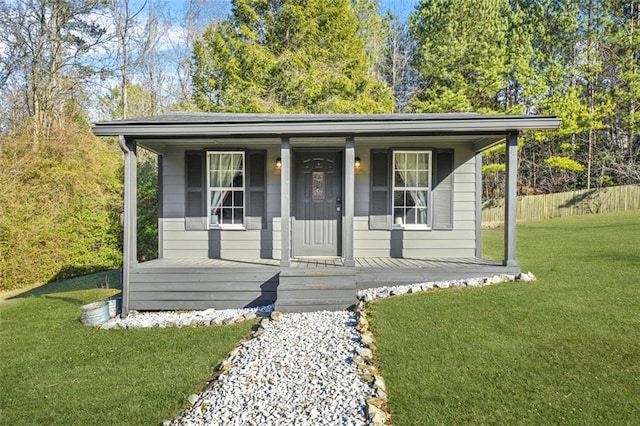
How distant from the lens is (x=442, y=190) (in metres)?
6.43

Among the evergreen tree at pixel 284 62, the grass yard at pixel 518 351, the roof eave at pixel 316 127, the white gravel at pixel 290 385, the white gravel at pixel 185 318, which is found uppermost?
the evergreen tree at pixel 284 62

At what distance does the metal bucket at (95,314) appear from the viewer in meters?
4.66

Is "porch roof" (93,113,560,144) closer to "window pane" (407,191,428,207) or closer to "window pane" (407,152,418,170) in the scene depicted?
"window pane" (407,152,418,170)

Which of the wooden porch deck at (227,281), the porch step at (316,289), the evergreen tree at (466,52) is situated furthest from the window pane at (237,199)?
the evergreen tree at (466,52)

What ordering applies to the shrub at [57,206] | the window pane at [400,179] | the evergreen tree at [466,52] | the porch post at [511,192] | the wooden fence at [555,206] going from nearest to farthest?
the porch post at [511,192] → the window pane at [400,179] → the shrub at [57,206] → the wooden fence at [555,206] → the evergreen tree at [466,52]

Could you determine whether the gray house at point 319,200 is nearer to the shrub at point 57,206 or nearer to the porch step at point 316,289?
the porch step at point 316,289

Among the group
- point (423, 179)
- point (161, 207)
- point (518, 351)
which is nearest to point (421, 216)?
point (423, 179)

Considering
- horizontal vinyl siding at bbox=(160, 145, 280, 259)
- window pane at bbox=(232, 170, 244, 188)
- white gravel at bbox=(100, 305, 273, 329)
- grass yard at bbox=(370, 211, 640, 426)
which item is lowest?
white gravel at bbox=(100, 305, 273, 329)

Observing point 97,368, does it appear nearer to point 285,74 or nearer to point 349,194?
point 349,194

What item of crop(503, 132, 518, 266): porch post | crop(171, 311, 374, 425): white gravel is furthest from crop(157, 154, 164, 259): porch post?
crop(503, 132, 518, 266): porch post

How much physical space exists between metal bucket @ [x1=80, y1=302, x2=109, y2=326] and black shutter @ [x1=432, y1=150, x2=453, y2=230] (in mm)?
4976

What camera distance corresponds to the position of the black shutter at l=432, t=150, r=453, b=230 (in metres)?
6.43

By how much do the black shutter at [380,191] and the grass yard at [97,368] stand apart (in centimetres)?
295

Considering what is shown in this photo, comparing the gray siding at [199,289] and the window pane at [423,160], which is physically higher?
the window pane at [423,160]
